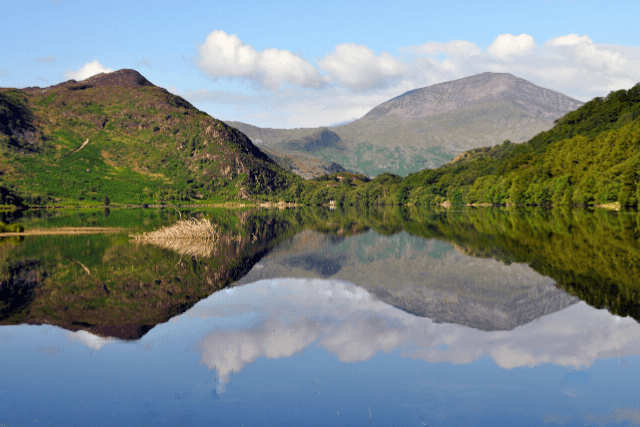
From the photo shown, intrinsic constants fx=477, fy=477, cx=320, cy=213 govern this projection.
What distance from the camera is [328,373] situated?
495 inches

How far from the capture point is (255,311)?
2002cm

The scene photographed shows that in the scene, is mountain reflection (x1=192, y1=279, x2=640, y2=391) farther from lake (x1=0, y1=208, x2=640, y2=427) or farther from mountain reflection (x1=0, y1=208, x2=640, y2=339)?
mountain reflection (x1=0, y1=208, x2=640, y2=339)

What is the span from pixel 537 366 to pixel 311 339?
6.75 metres

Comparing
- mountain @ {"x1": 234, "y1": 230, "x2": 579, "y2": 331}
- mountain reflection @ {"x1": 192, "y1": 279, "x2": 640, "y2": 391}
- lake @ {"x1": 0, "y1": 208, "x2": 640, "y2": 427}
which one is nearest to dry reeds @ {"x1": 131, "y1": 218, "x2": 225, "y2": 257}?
mountain @ {"x1": 234, "y1": 230, "x2": 579, "y2": 331}

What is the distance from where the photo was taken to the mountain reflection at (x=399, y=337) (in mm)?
13594

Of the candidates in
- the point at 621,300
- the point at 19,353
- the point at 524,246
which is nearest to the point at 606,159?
the point at 524,246

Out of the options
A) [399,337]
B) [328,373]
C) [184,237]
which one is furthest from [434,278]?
[184,237]

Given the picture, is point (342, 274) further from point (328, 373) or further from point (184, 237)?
point (184, 237)

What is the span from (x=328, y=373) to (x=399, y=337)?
386 cm

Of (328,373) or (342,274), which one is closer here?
(328,373)

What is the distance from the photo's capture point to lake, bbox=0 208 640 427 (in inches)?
415

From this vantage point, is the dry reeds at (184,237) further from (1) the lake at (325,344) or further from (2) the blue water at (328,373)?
(2) the blue water at (328,373)

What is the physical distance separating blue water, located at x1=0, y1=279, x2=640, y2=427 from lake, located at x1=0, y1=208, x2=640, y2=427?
5cm

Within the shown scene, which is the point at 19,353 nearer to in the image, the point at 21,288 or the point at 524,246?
the point at 21,288
